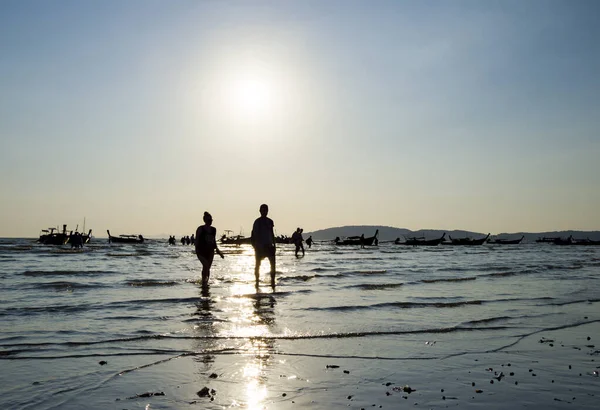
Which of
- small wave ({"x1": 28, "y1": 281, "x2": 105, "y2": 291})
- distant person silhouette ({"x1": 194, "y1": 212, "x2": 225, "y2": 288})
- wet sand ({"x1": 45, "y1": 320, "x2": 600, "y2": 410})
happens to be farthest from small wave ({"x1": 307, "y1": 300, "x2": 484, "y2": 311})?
small wave ({"x1": 28, "y1": 281, "x2": 105, "y2": 291})

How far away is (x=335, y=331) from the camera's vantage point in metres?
7.63

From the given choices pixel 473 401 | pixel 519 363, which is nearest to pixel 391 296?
pixel 519 363

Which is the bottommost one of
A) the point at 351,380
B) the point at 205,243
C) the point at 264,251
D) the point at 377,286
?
the point at 377,286

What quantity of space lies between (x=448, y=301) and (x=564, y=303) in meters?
2.72

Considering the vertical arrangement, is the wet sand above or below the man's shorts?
below

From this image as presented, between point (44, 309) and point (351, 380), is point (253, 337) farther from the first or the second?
point (44, 309)

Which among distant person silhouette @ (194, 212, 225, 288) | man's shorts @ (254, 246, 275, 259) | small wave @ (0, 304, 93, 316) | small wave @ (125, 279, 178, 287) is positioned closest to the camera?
small wave @ (0, 304, 93, 316)

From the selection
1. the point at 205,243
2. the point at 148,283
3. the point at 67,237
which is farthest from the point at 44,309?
the point at 67,237

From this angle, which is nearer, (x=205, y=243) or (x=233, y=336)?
(x=233, y=336)

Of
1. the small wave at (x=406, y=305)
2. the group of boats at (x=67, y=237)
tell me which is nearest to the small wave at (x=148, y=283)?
the small wave at (x=406, y=305)

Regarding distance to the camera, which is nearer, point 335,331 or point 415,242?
point 335,331

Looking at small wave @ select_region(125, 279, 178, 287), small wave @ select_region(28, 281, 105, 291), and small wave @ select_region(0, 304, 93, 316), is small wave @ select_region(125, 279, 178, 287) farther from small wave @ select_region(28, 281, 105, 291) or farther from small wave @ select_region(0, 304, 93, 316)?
small wave @ select_region(0, 304, 93, 316)

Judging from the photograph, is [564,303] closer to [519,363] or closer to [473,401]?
[519,363]

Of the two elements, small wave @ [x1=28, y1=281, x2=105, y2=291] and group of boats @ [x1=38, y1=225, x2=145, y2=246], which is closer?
small wave @ [x1=28, y1=281, x2=105, y2=291]
